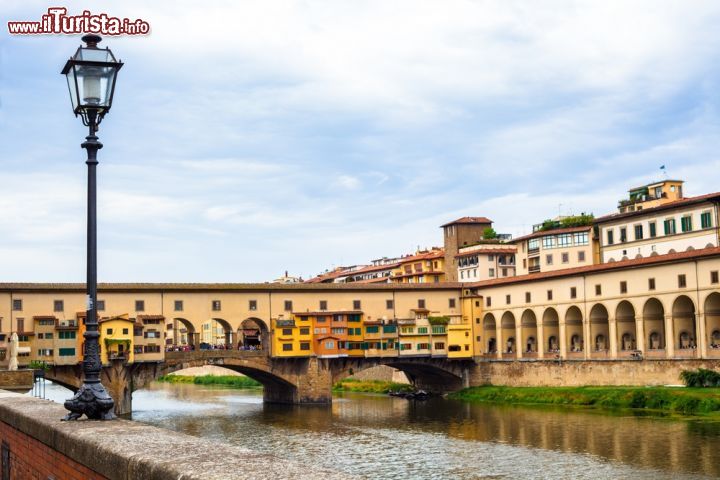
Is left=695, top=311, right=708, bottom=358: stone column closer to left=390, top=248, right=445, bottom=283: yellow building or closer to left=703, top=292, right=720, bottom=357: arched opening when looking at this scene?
left=703, top=292, right=720, bottom=357: arched opening

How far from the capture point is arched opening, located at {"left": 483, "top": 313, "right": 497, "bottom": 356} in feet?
238

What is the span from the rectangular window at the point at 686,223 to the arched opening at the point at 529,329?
1292 centimetres

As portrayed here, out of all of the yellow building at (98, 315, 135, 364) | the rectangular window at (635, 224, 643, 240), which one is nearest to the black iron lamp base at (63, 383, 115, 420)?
the yellow building at (98, 315, 135, 364)

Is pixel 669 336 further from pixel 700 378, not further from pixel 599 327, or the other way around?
pixel 599 327

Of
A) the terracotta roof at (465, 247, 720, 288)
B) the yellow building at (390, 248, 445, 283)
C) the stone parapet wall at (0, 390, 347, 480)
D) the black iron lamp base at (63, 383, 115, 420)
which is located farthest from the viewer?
the yellow building at (390, 248, 445, 283)

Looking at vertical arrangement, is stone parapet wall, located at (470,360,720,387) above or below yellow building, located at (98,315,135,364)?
below

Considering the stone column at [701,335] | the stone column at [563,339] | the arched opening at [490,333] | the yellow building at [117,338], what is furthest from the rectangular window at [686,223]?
the yellow building at [117,338]

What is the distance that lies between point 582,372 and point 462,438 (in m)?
19.8

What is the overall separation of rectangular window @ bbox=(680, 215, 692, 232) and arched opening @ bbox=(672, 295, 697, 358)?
12691 mm

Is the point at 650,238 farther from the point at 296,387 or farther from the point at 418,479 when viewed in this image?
the point at 418,479

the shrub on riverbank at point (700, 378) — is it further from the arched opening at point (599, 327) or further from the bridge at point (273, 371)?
the bridge at point (273, 371)

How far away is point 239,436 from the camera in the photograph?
44.7 metres

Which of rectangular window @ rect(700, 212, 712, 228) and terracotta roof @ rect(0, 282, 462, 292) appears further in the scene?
rectangular window @ rect(700, 212, 712, 228)

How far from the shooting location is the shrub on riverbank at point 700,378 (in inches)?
1976
